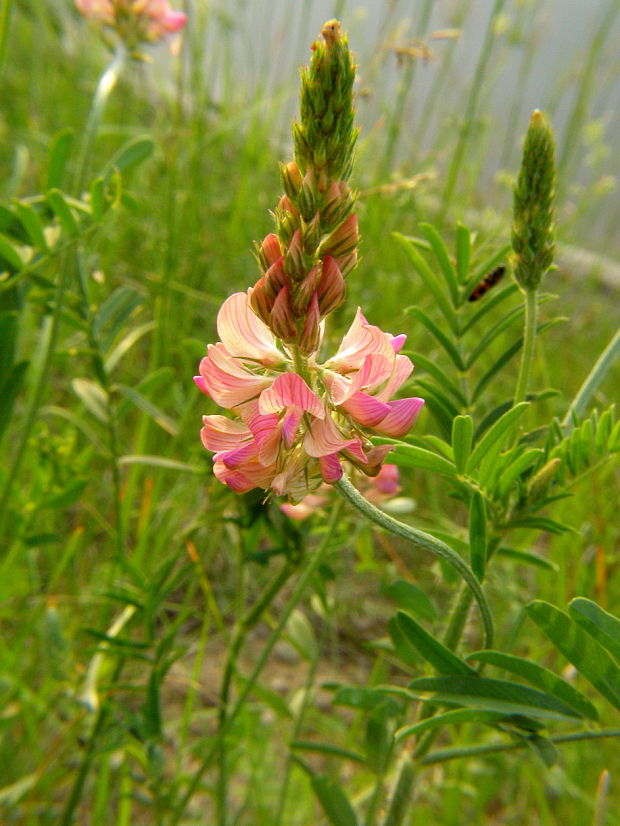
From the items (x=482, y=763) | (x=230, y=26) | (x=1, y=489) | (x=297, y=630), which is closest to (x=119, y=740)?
(x=297, y=630)

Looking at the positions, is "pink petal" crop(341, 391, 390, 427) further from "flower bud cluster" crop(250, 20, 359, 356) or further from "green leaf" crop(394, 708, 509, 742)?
"green leaf" crop(394, 708, 509, 742)

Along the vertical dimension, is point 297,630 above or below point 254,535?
below

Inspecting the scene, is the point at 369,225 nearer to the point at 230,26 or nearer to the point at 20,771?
the point at 230,26

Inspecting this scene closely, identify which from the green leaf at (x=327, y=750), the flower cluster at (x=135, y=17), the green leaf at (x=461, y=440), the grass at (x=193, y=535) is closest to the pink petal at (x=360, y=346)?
the green leaf at (x=461, y=440)

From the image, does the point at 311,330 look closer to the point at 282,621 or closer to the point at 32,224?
the point at 282,621

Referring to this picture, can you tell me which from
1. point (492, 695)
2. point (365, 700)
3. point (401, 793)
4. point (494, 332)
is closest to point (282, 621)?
point (365, 700)

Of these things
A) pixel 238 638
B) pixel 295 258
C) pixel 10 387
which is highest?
pixel 295 258
